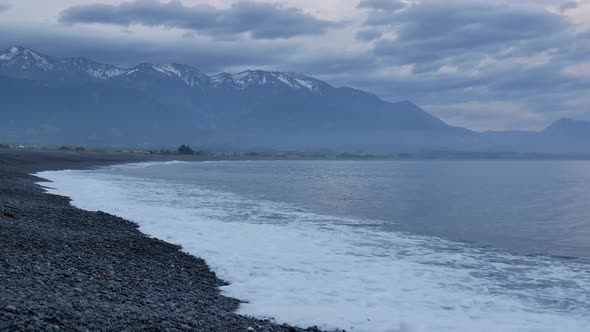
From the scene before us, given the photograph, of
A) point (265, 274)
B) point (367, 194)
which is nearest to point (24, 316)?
point (265, 274)

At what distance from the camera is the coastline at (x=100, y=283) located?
7516 millimetres

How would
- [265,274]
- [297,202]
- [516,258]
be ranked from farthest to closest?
[297,202] → [516,258] → [265,274]

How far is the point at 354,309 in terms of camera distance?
1046cm

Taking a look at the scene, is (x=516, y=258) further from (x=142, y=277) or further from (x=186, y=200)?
(x=186, y=200)

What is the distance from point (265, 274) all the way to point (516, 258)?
316 inches

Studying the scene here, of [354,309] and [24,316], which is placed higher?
[24,316]

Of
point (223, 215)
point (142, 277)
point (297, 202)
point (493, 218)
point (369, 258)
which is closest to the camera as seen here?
point (142, 277)

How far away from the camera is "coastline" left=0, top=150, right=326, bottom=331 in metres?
7.52

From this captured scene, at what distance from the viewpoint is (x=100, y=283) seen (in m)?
9.88

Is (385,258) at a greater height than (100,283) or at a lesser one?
lesser

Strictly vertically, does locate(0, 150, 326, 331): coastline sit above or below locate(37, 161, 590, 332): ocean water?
above

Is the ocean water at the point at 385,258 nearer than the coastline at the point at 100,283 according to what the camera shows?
No

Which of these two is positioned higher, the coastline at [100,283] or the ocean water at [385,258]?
the coastline at [100,283]

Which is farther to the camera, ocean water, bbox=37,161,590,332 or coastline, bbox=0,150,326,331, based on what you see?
ocean water, bbox=37,161,590,332
